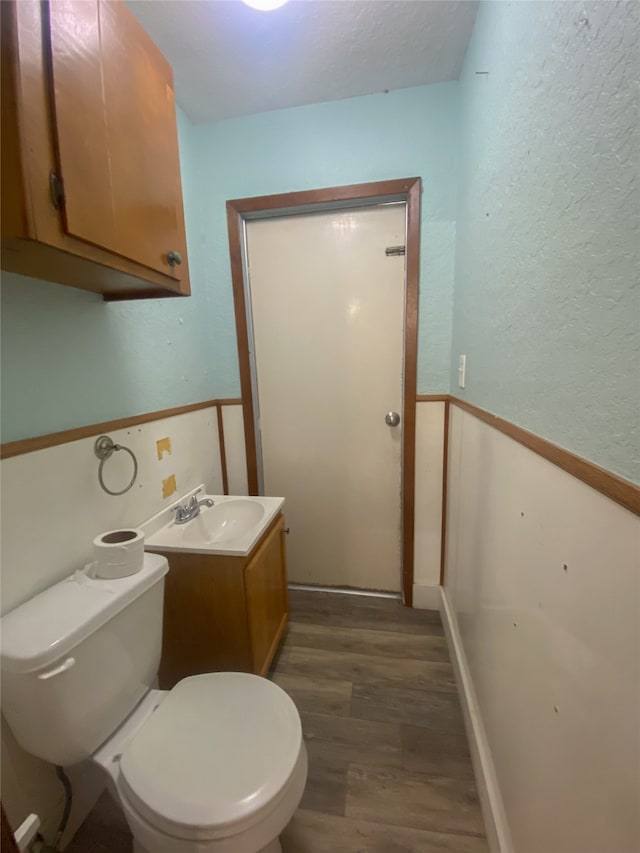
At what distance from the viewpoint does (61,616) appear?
753 mm

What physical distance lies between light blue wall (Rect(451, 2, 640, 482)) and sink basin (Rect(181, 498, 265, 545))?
1.03m

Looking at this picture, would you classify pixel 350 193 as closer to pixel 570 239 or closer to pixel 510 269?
pixel 510 269

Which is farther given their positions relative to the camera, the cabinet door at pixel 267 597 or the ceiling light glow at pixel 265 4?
the cabinet door at pixel 267 597

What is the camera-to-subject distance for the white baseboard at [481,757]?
843mm

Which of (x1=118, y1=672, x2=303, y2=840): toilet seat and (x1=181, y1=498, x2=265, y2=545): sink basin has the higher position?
(x1=181, y1=498, x2=265, y2=545): sink basin

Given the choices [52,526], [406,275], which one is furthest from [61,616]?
[406,275]

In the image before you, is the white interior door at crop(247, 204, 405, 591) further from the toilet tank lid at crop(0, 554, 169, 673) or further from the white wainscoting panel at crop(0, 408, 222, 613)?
the toilet tank lid at crop(0, 554, 169, 673)

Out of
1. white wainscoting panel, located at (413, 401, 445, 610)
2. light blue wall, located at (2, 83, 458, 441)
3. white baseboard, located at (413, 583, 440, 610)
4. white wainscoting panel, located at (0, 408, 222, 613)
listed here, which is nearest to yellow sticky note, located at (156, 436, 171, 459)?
white wainscoting panel, located at (0, 408, 222, 613)

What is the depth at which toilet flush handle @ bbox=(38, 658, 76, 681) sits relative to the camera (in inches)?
26.5

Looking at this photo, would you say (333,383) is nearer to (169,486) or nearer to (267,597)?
(169,486)

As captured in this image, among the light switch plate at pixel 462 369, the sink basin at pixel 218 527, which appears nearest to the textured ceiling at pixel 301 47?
the light switch plate at pixel 462 369

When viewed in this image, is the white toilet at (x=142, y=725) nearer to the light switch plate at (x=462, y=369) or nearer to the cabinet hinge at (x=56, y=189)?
the cabinet hinge at (x=56, y=189)

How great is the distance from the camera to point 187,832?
25.5 inches

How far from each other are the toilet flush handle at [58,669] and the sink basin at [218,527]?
0.46 meters
